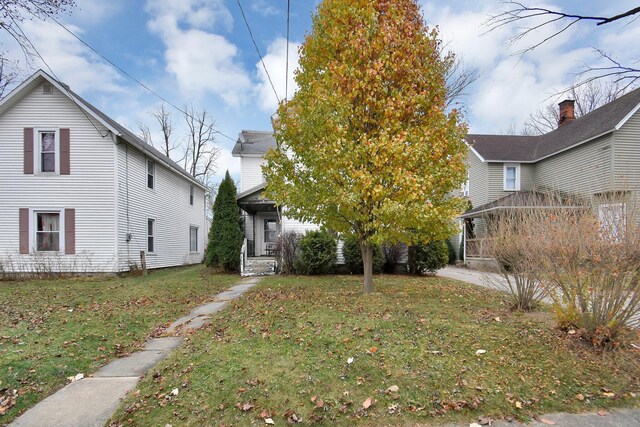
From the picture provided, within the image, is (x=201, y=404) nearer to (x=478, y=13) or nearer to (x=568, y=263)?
(x=568, y=263)

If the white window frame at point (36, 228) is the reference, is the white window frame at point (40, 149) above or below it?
above

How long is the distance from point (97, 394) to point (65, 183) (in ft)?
42.4

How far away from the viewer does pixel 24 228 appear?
531 inches

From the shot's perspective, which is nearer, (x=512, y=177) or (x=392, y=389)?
(x=392, y=389)

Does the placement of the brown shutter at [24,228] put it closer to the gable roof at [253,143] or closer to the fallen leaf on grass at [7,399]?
the gable roof at [253,143]

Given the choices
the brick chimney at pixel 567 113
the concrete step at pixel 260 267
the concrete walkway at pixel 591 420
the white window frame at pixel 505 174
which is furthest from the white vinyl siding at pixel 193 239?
the brick chimney at pixel 567 113

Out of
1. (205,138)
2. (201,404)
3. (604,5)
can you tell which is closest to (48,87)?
(201,404)

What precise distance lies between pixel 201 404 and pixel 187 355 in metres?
1.35

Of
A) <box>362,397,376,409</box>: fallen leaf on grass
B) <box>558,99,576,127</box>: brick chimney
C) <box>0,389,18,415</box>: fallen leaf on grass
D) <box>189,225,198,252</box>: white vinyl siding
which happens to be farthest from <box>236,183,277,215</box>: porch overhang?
<box>558,99,576,127</box>: brick chimney

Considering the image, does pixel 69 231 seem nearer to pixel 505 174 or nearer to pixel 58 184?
pixel 58 184

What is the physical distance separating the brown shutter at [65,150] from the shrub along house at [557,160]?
1601 cm

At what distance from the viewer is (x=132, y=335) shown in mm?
5840

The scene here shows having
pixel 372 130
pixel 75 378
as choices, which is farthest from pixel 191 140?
pixel 75 378

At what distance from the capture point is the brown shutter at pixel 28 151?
44.5ft
